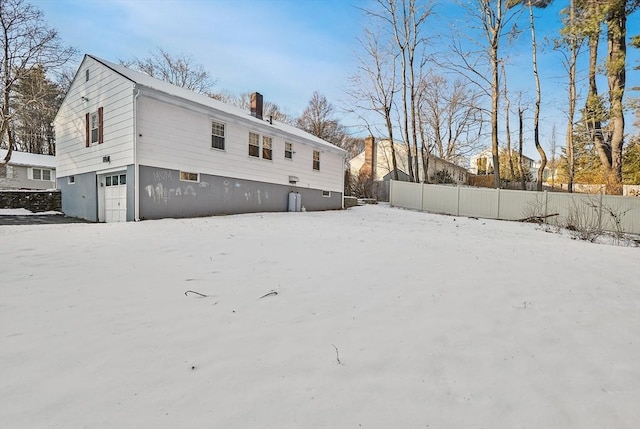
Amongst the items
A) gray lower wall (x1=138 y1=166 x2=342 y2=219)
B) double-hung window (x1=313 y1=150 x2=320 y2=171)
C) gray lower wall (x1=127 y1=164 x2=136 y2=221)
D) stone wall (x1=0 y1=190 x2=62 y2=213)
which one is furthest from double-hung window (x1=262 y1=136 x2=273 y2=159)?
stone wall (x1=0 y1=190 x2=62 y2=213)

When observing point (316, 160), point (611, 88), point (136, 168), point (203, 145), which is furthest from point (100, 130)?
point (611, 88)

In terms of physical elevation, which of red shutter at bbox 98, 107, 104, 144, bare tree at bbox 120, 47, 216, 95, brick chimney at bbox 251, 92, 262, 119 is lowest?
red shutter at bbox 98, 107, 104, 144

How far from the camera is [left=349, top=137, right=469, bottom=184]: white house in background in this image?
90.5 ft

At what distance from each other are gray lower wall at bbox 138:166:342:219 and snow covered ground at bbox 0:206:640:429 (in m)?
5.23

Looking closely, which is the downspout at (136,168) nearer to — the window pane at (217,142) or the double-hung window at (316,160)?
the window pane at (217,142)

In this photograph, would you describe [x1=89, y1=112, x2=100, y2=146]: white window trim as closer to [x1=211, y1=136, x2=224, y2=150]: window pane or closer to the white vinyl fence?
[x1=211, y1=136, x2=224, y2=150]: window pane

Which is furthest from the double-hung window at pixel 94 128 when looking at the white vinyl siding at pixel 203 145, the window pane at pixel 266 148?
the window pane at pixel 266 148

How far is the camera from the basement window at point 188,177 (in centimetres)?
1082

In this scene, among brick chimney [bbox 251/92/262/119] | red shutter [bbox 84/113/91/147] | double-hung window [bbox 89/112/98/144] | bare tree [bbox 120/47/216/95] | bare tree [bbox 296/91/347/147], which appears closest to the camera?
double-hung window [bbox 89/112/98/144]

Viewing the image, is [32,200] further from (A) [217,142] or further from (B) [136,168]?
(A) [217,142]

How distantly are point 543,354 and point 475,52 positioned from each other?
64.7 feet

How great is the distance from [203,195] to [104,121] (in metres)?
4.21

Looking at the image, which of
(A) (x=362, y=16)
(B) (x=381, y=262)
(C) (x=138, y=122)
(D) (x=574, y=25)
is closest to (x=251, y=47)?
(C) (x=138, y=122)

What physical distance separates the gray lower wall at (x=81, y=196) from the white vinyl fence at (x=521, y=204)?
15.5 m
